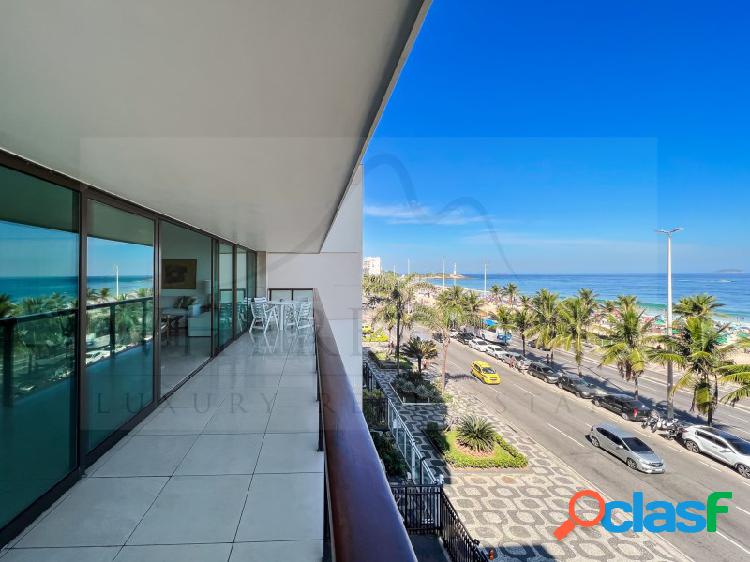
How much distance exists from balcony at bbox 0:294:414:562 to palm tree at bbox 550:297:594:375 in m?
21.2

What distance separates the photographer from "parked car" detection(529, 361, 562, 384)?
836 inches

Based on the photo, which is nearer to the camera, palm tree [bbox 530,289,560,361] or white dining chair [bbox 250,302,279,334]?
white dining chair [bbox 250,302,279,334]

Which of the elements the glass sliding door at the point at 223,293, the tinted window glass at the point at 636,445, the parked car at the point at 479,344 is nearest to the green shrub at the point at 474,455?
the tinted window glass at the point at 636,445

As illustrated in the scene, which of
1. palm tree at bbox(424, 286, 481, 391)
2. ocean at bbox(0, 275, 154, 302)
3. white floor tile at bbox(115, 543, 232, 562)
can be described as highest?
ocean at bbox(0, 275, 154, 302)

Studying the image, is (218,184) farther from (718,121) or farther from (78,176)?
(718,121)

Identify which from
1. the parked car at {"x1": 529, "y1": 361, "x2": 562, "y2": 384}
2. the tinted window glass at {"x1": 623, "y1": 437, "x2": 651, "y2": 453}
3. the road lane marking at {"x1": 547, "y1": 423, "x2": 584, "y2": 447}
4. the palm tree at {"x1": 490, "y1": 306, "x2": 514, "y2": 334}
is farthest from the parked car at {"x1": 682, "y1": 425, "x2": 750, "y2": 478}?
the palm tree at {"x1": 490, "y1": 306, "x2": 514, "y2": 334}

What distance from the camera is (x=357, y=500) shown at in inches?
26.0

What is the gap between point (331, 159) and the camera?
2.29 metres

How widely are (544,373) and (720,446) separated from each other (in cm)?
910

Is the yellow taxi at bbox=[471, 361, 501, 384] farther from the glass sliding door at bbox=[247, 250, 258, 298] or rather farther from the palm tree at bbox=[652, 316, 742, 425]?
the glass sliding door at bbox=[247, 250, 258, 298]

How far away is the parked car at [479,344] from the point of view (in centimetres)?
2854

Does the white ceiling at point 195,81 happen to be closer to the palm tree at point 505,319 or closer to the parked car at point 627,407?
the parked car at point 627,407

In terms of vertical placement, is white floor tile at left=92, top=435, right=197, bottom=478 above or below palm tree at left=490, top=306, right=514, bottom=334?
above

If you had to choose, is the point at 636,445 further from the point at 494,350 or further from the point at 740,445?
the point at 494,350
